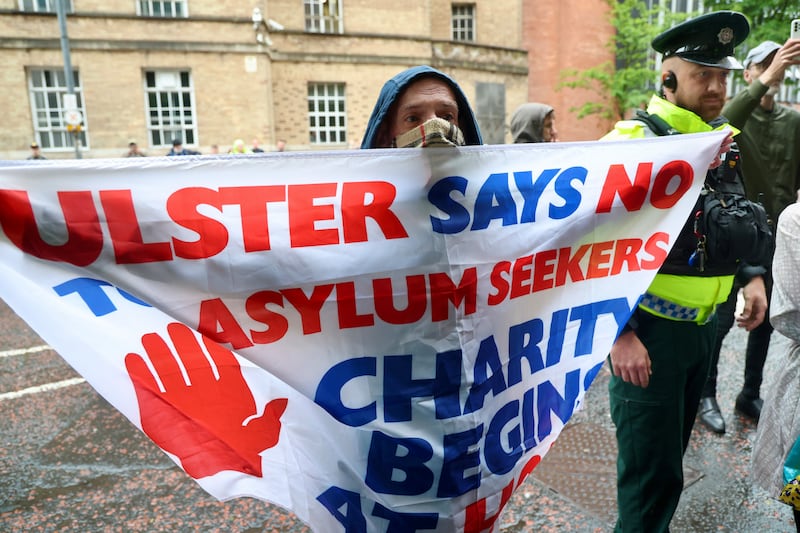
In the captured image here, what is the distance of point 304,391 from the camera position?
155cm

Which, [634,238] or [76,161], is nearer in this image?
[76,161]

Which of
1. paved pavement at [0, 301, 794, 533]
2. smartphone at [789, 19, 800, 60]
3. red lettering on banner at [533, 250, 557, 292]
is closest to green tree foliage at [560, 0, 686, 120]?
smartphone at [789, 19, 800, 60]

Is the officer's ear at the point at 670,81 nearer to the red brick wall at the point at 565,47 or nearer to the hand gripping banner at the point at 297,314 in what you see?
the hand gripping banner at the point at 297,314

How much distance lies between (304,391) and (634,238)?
121 centimetres

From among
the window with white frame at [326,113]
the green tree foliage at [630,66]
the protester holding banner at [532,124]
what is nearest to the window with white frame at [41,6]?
the window with white frame at [326,113]

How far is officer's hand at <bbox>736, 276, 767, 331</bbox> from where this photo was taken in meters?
2.38

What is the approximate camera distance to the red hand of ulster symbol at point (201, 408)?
1.53m

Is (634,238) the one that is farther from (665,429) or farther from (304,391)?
(304,391)

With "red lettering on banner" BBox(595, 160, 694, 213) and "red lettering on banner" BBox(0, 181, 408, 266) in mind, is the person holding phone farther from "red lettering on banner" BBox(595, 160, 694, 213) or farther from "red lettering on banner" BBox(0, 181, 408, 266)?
"red lettering on banner" BBox(0, 181, 408, 266)

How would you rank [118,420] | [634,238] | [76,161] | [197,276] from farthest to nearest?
[118,420] < [634,238] < [197,276] < [76,161]

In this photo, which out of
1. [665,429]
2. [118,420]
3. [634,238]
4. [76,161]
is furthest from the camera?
[118,420]

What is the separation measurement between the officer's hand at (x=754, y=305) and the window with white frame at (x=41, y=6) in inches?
894

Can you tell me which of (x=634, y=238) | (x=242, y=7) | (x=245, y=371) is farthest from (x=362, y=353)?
(x=242, y=7)

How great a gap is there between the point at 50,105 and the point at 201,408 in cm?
2256
